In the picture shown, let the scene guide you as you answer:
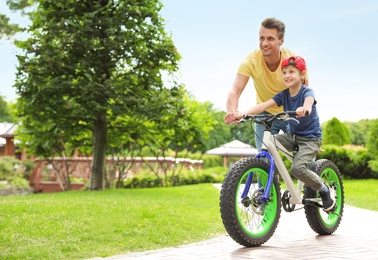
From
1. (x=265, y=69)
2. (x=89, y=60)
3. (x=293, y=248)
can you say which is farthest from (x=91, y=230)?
(x=89, y=60)

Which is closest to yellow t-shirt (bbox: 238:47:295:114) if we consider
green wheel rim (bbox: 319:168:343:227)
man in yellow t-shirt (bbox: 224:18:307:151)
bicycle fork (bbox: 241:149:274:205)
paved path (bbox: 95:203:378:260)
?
man in yellow t-shirt (bbox: 224:18:307:151)

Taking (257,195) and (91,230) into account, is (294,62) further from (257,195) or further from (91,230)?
(91,230)

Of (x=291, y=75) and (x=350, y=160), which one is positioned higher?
(x=291, y=75)

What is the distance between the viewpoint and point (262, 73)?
226 inches

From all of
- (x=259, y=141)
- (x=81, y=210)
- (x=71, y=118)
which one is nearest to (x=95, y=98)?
(x=71, y=118)

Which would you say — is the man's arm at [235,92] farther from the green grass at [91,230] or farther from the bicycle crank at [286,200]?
the green grass at [91,230]

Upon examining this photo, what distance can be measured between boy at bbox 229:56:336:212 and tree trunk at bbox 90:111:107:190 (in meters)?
13.1

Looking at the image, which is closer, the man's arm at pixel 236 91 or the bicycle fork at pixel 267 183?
the bicycle fork at pixel 267 183

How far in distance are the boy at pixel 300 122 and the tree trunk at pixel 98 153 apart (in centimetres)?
1308

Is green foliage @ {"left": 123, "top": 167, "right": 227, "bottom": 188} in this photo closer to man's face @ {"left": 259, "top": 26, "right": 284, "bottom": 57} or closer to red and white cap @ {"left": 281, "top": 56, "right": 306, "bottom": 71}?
man's face @ {"left": 259, "top": 26, "right": 284, "bottom": 57}

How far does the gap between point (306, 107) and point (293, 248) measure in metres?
1.30

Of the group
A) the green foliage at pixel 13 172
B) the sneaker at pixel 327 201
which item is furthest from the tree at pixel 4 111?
the sneaker at pixel 327 201

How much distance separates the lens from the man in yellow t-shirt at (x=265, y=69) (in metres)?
5.53

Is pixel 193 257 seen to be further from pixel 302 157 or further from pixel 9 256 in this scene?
pixel 9 256
